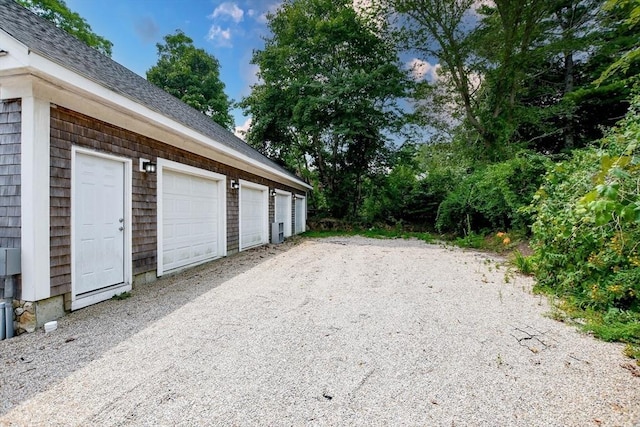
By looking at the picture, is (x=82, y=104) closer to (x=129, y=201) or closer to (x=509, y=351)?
(x=129, y=201)

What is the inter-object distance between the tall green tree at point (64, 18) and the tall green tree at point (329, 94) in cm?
852

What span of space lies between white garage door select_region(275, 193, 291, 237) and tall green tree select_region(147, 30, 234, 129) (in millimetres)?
10723

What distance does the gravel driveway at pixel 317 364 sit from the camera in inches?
68.6

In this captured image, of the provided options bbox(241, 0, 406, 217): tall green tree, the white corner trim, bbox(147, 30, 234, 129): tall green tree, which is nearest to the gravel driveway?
the white corner trim

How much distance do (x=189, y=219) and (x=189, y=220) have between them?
0.02 m

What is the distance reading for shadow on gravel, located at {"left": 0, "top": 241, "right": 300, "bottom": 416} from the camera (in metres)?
2.07

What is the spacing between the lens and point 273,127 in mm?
15242

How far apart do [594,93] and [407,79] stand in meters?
7.15

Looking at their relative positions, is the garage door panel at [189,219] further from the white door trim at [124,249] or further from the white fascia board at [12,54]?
the white fascia board at [12,54]

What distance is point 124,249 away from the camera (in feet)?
13.7

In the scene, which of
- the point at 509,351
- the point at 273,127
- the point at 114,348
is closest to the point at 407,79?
the point at 273,127

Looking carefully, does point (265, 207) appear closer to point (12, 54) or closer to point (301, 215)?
point (301, 215)

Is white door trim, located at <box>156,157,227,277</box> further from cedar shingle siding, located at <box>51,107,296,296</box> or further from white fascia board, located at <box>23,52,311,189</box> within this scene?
white fascia board, located at <box>23,52,311,189</box>

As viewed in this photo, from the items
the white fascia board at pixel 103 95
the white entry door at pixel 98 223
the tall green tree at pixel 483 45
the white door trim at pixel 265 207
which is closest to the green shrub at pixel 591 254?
the white fascia board at pixel 103 95
